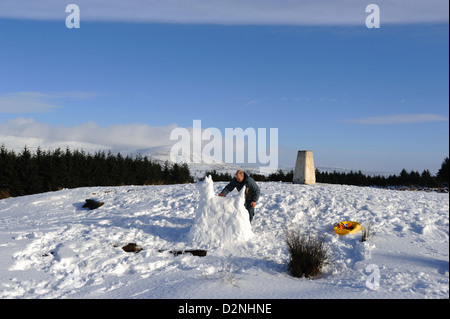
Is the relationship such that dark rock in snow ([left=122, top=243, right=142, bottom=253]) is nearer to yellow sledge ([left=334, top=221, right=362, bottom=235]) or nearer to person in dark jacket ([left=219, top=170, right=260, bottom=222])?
person in dark jacket ([left=219, top=170, right=260, bottom=222])

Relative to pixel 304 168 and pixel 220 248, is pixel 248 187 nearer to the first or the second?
pixel 220 248

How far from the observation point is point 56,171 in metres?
22.3

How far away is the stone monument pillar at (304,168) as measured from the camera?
16.0m

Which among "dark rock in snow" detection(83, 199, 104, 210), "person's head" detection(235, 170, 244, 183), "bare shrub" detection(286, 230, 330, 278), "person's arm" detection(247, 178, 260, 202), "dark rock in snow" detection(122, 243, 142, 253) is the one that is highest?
"person's head" detection(235, 170, 244, 183)

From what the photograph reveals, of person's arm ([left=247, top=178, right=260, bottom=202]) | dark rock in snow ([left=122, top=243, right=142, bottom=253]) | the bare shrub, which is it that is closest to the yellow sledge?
person's arm ([left=247, top=178, right=260, bottom=202])

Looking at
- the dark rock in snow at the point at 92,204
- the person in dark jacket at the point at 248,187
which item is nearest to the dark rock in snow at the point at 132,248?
the person in dark jacket at the point at 248,187

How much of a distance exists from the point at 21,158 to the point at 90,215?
13.0 metres

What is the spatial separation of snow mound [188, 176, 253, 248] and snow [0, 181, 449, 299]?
25 millimetres

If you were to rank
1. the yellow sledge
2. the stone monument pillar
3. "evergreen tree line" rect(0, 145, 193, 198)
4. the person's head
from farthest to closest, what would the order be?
"evergreen tree line" rect(0, 145, 193, 198) → the stone monument pillar → the person's head → the yellow sledge

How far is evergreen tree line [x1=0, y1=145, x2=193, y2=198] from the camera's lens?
69.0 ft

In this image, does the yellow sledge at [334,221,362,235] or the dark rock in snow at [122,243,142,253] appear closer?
the dark rock in snow at [122,243,142,253]

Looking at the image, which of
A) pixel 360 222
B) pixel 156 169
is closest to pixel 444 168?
pixel 156 169
